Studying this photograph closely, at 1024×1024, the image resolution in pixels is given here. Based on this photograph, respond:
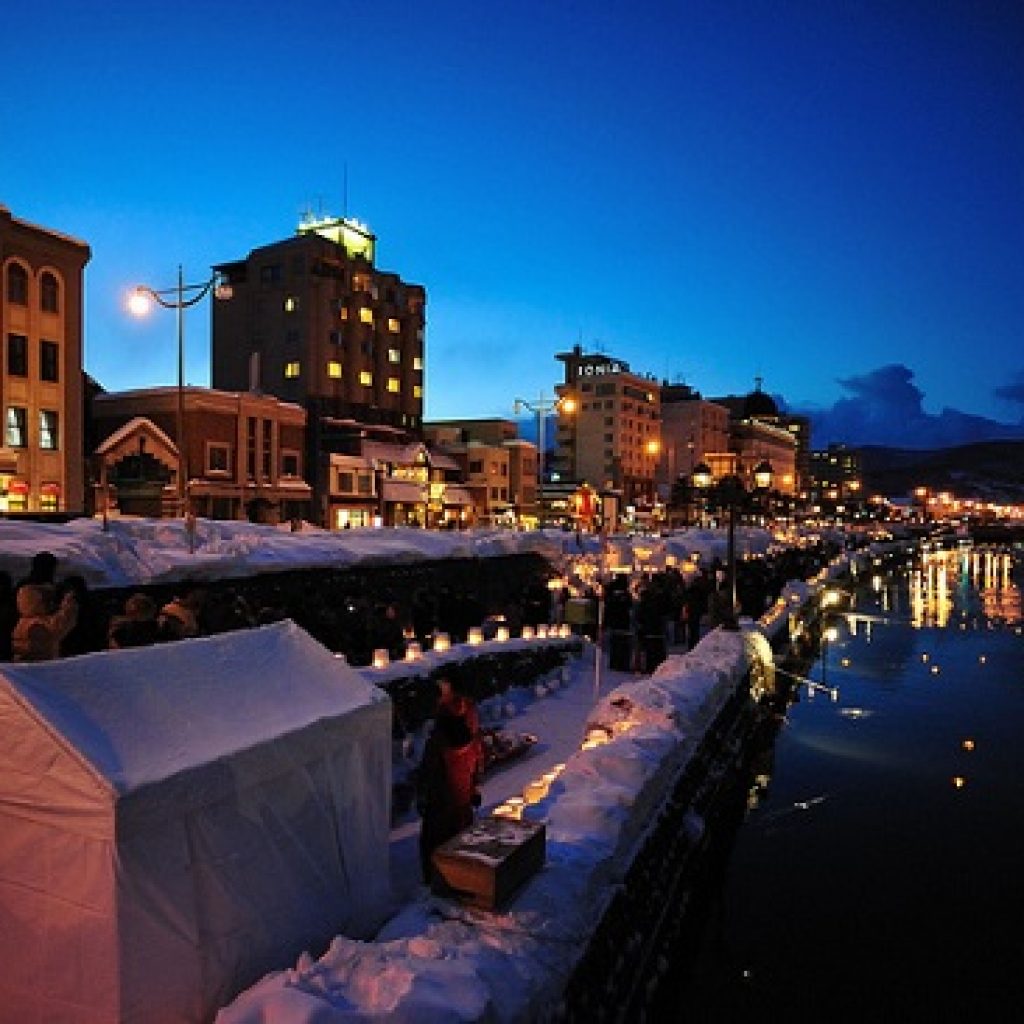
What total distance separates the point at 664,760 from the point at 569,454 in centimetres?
9066

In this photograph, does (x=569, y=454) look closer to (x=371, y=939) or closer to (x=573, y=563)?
(x=573, y=563)

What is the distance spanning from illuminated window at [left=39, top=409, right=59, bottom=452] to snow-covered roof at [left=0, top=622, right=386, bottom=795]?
29.6 m

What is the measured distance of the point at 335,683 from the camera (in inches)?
248

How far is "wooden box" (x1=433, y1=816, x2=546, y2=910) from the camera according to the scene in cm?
524

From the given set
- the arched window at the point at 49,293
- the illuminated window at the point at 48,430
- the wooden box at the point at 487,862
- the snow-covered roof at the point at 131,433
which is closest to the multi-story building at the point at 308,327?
the snow-covered roof at the point at 131,433

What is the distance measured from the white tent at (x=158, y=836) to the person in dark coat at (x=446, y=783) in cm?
109

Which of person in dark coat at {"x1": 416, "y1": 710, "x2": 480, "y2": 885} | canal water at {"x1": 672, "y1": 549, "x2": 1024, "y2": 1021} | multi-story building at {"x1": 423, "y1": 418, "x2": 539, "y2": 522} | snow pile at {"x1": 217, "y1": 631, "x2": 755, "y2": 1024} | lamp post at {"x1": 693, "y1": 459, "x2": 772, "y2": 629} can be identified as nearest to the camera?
snow pile at {"x1": 217, "y1": 631, "x2": 755, "y2": 1024}

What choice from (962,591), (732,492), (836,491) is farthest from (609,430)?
(836,491)

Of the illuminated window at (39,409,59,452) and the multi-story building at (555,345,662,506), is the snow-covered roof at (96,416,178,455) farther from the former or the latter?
the multi-story building at (555,345,662,506)

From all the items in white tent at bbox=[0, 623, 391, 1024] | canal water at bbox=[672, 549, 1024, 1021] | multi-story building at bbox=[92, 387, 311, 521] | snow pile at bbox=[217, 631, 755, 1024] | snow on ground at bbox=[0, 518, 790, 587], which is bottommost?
canal water at bbox=[672, 549, 1024, 1021]

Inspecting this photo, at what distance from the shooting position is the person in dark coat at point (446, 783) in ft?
21.8

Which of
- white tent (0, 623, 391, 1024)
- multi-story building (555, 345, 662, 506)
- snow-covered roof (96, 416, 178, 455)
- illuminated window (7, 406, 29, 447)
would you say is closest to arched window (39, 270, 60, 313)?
illuminated window (7, 406, 29, 447)

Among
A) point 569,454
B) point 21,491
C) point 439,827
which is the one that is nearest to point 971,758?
point 439,827

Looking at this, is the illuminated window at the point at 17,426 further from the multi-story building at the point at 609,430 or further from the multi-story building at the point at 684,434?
the multi-story building at the point at 684,434
